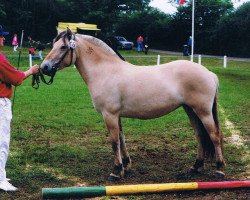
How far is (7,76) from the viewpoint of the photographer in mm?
6895

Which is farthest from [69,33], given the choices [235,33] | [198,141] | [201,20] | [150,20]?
[150,20]

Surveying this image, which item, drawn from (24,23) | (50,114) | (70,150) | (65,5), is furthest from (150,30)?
(70,150)

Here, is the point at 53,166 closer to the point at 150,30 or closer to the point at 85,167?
the point at 85,167

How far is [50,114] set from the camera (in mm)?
14258

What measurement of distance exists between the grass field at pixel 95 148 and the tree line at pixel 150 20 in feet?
109

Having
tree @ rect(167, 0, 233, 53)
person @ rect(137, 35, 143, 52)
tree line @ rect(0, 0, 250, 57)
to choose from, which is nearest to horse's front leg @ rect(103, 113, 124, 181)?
tree line @ rect(0, 0, 250, 57)

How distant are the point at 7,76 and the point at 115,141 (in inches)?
83.2

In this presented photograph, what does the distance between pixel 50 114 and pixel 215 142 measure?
289 inches

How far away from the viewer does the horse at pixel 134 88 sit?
25.6ft

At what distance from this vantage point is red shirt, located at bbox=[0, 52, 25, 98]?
6.86m

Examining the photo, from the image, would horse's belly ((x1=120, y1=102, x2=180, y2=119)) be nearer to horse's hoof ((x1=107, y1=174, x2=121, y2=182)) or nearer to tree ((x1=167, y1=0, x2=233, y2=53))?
horse's hoof ((x1=107, y1=174, x2=121, y2=182))

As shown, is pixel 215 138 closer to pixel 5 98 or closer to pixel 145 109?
pixel 145 109

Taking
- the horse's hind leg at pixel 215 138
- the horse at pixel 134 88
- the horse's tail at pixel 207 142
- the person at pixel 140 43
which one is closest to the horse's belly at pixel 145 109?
the horse at pixel 134 88

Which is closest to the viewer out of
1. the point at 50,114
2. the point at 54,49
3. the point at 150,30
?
the point at 54,49
